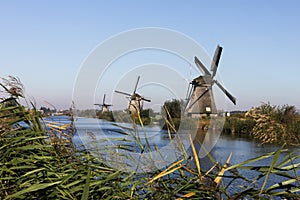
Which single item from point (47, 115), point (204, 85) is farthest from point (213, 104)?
point (47, 115)

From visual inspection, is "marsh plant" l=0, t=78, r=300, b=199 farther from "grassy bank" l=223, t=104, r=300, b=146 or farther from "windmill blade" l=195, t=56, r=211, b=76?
"windmill blade" l=195, t=56, r=211, b=76

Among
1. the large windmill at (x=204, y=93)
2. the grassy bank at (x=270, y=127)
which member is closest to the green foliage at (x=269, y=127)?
the grassy bank at (x=270, y=127)

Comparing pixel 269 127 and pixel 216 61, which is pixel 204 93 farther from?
pixel 269 127

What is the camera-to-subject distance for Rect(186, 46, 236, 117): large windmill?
30.5 metres

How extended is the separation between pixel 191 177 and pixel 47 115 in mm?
1180

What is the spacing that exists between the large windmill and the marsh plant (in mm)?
27822

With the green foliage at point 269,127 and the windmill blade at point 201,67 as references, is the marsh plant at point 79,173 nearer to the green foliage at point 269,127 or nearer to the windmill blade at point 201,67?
the green foliage at point 269,127

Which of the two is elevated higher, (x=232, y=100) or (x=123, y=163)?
(x=232, y=100)

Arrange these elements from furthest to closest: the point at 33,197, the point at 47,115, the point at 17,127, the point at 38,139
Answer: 1. the point at 47,115
2. the point at 17,127
3. the point at 38,139
4. the point at 33,197

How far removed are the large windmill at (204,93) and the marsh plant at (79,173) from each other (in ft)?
91.3

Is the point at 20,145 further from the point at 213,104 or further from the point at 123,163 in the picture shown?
the point at 213,104

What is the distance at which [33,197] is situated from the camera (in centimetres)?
197

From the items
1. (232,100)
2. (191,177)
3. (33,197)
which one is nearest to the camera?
(33,197)

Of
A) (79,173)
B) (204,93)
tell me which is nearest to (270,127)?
(79,173)
